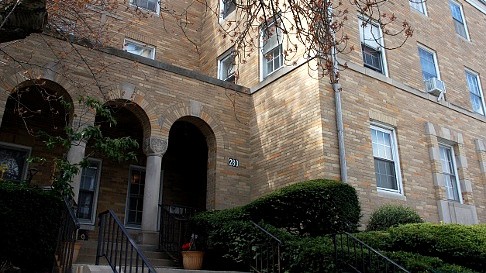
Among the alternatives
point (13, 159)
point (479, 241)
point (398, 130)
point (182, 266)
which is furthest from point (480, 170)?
point (13, 159)

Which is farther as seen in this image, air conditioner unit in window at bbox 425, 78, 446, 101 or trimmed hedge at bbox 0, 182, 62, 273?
air conditioner unit in window at bbox 425, 78, 446, 101

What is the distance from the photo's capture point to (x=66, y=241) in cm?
640

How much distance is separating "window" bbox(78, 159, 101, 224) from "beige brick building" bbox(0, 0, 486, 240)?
1.2 inches

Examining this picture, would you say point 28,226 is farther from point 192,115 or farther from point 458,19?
point 458,19

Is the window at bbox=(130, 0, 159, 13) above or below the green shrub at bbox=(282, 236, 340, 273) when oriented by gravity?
above

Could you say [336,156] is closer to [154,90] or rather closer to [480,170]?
[154,90]

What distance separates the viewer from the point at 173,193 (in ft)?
43.8

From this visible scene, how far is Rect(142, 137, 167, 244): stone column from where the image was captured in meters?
9.74

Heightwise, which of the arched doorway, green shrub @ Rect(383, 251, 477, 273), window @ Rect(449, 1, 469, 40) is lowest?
green shrub @ Rect(383, 251, 477, 273)

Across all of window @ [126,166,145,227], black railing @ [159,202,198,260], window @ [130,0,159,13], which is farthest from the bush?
window @ [130,0,159,13]

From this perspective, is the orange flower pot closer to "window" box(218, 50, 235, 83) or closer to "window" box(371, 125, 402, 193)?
"window" box(371, 125, 402, 193)

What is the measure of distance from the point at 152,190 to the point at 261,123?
3.62m

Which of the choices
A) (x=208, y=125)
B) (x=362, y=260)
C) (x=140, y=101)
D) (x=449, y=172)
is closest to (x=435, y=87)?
(x=449, y=172)

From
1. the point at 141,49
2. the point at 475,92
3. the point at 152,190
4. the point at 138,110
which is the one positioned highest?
the point at 141,49
